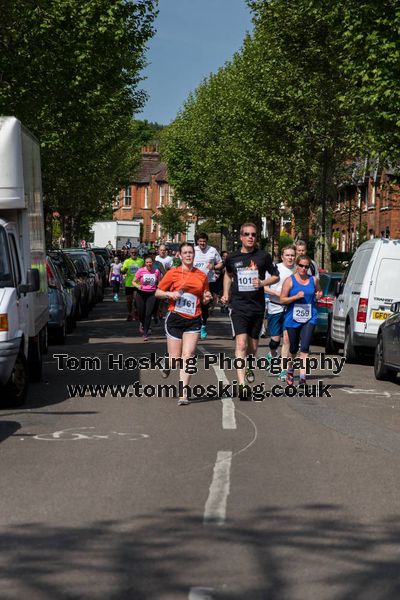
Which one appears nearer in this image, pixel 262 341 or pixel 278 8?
pixel 262 341

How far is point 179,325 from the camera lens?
44.9ft

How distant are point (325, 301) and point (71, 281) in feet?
20.6

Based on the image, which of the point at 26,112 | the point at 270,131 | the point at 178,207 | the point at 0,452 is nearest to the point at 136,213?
the point at 178,207

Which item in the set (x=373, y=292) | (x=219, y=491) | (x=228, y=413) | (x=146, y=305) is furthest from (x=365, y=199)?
(x=219, y=491)

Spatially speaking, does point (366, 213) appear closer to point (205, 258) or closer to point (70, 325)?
point (70, 325)

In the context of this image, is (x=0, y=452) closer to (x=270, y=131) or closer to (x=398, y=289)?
(x=398, y=289)

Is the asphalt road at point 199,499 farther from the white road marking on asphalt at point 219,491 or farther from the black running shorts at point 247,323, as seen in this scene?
the black running shorts at point 247,323

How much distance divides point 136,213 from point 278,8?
10314 cm

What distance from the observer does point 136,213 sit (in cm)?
14562

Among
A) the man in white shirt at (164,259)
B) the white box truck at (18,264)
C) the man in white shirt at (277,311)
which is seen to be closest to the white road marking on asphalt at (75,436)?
the white box truck at (18,264)

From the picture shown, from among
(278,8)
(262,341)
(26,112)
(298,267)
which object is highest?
(278,8)

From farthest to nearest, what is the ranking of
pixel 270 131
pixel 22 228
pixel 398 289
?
1. pixel 270 131
2. pixel 398 289
3. pixel 22 228

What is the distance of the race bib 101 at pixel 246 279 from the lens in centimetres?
1395

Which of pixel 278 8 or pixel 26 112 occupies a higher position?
pixel 278 8
